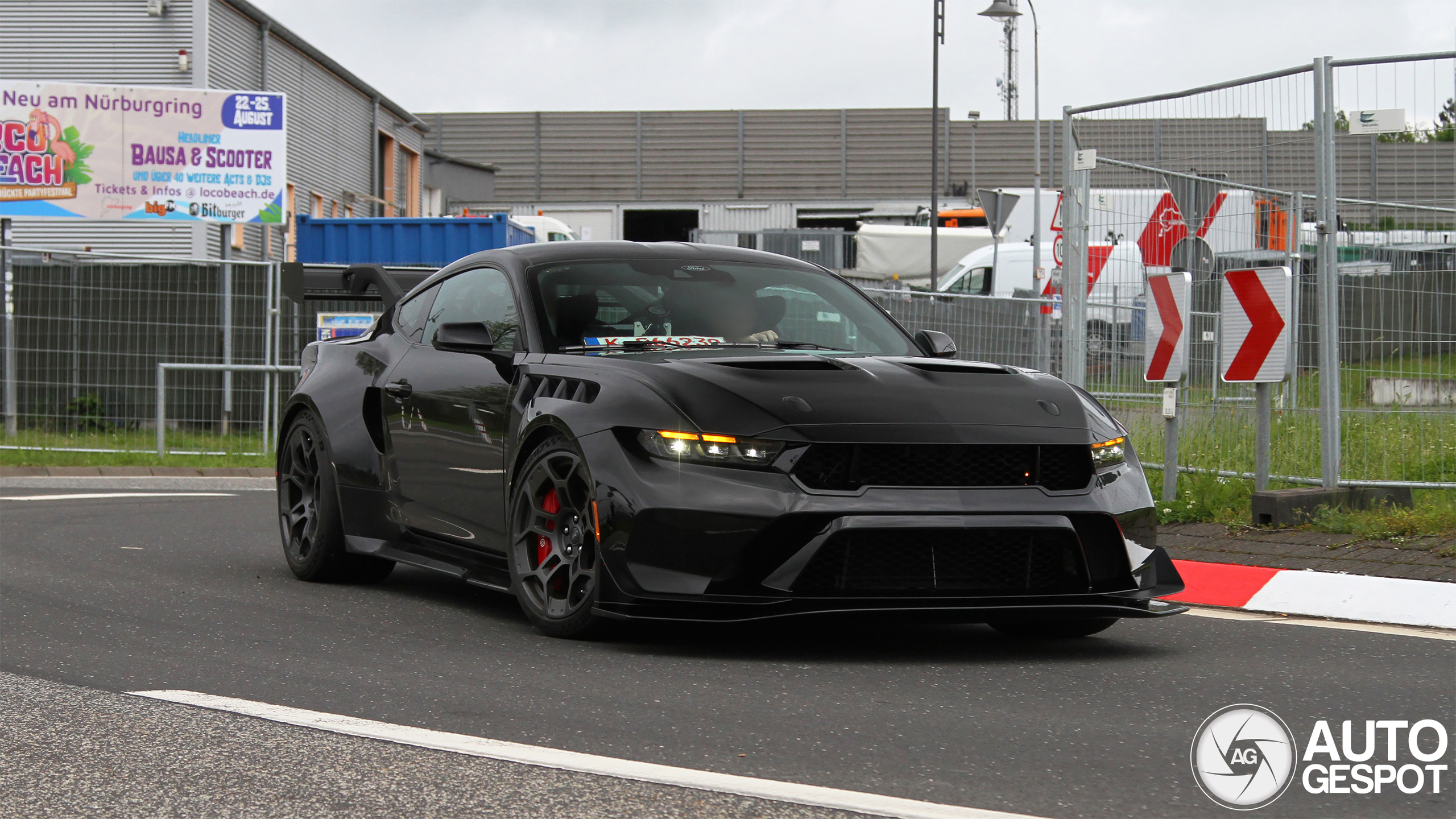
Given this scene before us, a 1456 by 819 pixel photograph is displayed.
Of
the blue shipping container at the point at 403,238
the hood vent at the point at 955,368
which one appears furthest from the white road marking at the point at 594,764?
the blue shipping container at the point at 403,238

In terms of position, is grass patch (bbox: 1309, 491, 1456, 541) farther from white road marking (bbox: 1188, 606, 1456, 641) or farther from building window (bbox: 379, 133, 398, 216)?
building window (bbox: 379, 133, 398, 216)

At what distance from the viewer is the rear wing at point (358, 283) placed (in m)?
7.88

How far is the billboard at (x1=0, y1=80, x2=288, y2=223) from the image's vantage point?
22.8 metres

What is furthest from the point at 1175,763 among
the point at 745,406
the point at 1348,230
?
the point at 1348,230

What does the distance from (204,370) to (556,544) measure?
11.4 meters

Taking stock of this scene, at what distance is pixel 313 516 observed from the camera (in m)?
7.52

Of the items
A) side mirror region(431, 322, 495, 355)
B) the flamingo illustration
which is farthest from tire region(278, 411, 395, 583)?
the flamingo illustration

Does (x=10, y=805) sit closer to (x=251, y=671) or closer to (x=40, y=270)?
(x=251, y=671)

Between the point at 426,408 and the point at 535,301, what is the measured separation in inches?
26.6

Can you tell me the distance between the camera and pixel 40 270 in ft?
53.1

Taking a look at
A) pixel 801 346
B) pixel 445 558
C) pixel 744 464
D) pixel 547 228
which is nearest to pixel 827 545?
pixel 744 464
